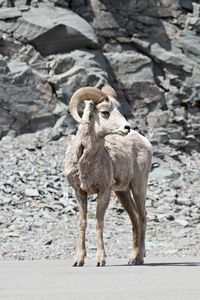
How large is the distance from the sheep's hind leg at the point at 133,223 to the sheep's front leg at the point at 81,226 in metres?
1.18

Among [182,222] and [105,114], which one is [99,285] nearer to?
[105,114]

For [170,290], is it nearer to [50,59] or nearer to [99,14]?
[50,59]

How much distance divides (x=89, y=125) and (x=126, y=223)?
8.27 m

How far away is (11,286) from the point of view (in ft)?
17.6

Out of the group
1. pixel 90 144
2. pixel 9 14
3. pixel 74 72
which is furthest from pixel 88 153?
pixel 9 14

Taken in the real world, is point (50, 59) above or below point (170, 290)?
below

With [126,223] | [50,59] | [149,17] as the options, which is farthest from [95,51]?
[126,223]

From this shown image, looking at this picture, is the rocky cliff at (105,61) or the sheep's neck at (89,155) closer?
the sheep's neck at (89,155)

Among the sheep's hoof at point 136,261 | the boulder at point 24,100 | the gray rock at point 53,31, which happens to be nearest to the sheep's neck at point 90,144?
the sheep's hoof at point 136,261

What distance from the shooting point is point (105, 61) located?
32.9 metres

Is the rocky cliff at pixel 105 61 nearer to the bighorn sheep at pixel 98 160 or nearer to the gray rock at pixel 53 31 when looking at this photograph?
the gray rock at pixel 53 31

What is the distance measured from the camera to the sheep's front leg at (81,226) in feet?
27.4

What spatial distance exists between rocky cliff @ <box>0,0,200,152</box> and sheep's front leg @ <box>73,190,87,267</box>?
1932cm

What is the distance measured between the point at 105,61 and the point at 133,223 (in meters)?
23.8
